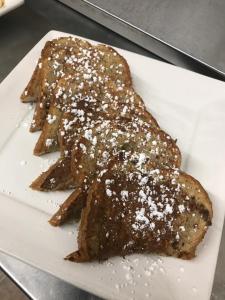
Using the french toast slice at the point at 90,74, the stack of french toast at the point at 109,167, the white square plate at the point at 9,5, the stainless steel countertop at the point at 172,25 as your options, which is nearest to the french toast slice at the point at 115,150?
the stack of french toast at the point at 109,167

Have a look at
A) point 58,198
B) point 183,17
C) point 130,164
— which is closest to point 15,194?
point 58,198

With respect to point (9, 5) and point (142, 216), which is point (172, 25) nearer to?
point (9, 5)

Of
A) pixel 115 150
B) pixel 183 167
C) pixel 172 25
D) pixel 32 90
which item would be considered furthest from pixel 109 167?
pixel 172 25

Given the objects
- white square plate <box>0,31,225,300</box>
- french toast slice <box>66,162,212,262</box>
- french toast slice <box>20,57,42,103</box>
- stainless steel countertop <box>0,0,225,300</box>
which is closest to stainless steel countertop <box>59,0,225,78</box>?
stainless steel countertop <box>0,0,225,300</box>

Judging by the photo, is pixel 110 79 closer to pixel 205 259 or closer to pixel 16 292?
pixel 205 259

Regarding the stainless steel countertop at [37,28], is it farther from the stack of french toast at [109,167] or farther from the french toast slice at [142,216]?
the french toast slice at [142,216]

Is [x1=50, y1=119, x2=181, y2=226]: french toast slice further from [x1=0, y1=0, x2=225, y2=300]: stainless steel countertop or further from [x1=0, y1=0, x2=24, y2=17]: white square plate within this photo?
[x1=0, y1=0, x2=24, y2=17]: white square plate

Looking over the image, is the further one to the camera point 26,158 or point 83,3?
point 83,3
